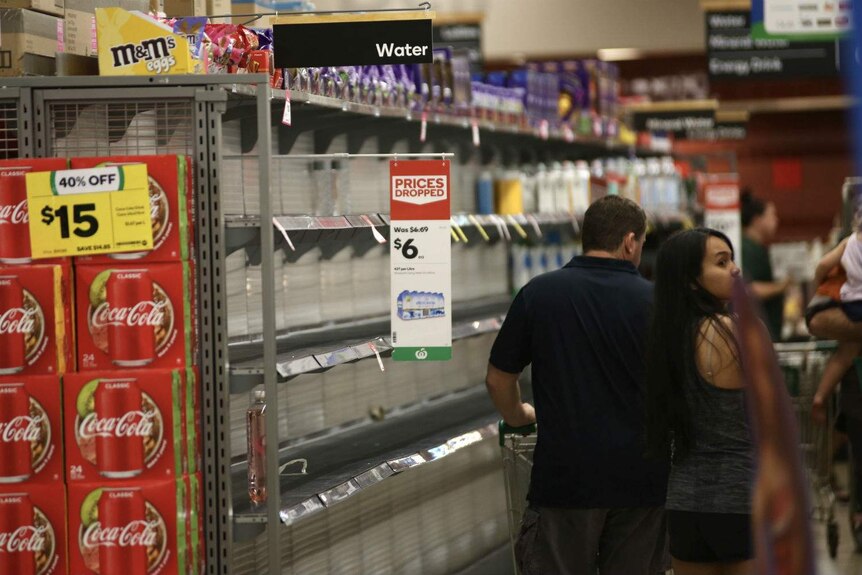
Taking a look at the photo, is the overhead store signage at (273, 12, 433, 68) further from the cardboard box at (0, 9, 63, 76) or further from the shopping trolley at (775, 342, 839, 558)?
the shopping trolley at (775, 342, 839, 558)

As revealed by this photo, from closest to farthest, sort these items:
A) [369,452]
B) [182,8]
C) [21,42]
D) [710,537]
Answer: [710,537]
[21,42]
[182,8]
[369,452]

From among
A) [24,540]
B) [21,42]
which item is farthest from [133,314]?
[21,42]

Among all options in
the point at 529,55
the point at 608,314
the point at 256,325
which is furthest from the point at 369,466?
the point at 529,55

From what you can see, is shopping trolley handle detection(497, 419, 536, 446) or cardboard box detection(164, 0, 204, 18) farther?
cardboard box detection(164, 0, 204, 18)

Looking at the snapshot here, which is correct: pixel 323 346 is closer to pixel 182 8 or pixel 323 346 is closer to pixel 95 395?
pixel 95 395

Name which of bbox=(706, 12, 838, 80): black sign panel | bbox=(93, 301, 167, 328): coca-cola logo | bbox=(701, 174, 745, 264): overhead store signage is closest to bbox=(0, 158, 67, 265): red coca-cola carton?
bbox=(93, 301, 167, 328): coca-cola logo

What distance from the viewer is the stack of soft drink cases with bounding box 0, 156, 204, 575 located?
3.58m

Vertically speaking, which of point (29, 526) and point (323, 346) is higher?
point (323, 346)

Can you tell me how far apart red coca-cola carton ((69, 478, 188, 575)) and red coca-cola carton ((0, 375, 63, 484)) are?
12cm

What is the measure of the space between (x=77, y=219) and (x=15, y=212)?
7.2 inches

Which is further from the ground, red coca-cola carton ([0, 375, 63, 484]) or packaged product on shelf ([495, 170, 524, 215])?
packaged product on shelf ([495, 170, 524, 215])

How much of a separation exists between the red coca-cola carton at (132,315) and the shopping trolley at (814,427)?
14.3 ft

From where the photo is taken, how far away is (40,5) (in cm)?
406

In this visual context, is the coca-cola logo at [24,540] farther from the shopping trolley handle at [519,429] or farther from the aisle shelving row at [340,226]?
the shopping trolley handle at [519,429]
